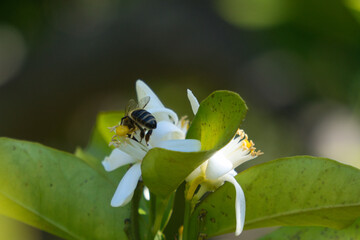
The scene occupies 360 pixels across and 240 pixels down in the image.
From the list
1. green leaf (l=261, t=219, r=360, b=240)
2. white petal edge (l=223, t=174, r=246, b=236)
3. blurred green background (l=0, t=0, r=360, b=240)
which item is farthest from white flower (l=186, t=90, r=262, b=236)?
blurred green background (l=0, t=0, r=360, b=240)

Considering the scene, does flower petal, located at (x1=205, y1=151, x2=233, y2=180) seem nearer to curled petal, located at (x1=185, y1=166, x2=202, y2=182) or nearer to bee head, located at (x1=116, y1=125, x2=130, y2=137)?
curled petal, located at (x1=185, y1=166, x2=202, y2=182)

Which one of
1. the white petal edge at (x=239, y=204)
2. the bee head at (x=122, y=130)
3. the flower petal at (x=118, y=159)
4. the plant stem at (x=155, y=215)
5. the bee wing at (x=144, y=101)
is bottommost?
the plant stem at (x=155, y=215)

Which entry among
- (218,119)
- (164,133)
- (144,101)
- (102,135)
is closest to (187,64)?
(102,135)

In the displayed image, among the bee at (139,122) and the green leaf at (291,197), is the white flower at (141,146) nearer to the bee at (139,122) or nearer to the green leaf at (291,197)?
the bee at (139,122)

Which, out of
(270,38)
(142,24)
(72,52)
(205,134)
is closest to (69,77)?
(72,52)

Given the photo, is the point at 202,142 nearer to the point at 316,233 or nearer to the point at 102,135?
the point at 316,233

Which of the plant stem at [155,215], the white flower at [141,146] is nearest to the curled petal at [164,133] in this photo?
the white flower at [141,146]

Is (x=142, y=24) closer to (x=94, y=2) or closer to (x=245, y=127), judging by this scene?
(x=94, y=2)
